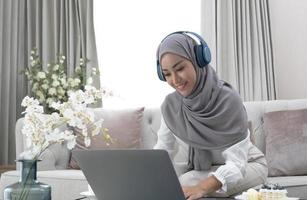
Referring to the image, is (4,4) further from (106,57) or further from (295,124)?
(295,124)

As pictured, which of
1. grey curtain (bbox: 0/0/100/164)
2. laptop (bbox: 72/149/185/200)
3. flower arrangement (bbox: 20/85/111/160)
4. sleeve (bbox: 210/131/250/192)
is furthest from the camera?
grey curtain (bbox: 0/0/100/164)

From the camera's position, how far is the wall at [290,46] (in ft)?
13.6

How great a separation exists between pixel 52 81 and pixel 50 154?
32.1 inches

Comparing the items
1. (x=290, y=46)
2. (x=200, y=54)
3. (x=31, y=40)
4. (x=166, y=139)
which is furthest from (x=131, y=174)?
(x=31, y=40)

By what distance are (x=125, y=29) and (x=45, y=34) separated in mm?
723

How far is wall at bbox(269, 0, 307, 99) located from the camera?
163 inches

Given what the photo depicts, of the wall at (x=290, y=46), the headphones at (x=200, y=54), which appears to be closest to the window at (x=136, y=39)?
the wall at (x=290, y=46)

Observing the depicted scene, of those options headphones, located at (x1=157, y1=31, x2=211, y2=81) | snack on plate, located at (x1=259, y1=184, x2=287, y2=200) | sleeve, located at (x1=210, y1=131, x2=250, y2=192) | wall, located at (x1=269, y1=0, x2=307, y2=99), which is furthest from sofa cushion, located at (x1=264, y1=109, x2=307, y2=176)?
snack on plate, located at (x1=259, y1=184, x2=287, y2=200)

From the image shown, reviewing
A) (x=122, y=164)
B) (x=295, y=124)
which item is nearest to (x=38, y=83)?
(x=295, y=124)

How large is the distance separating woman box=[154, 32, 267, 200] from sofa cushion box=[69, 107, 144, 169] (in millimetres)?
1265

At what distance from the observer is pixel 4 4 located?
441 centimetres

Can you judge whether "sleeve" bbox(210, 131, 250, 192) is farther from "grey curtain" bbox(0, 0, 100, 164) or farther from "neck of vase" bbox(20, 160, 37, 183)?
"grey curtain" bbox(0, 0, 100, 164)

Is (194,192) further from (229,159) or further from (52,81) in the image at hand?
(52,81)

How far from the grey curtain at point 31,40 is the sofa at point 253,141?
0.95 meters
